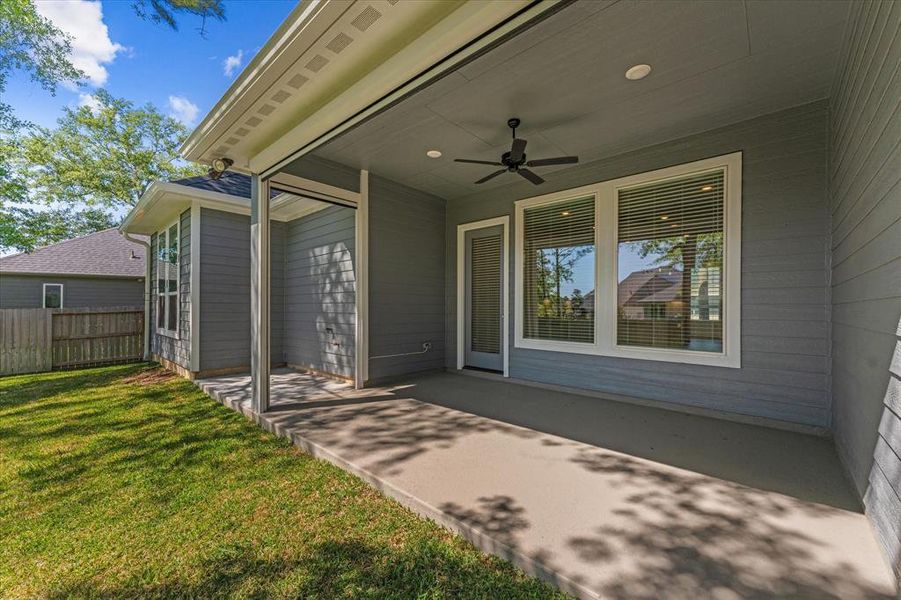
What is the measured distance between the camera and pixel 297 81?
2.47 metres

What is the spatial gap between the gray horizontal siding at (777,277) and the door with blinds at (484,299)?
7.48 ft

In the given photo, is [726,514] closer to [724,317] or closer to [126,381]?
[724,317]

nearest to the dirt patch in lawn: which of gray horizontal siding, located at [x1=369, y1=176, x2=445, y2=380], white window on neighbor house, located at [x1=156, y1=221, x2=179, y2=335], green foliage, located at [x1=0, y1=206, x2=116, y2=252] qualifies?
white window on neighbor house, located at [x1=156, y1=221, x2=179, y2=335]

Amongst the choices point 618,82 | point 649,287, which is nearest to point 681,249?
point 649,287

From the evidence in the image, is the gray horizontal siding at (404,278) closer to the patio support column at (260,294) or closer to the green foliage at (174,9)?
the patio support column at (260,294)

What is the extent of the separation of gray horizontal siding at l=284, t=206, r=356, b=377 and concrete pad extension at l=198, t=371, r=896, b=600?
1455 mm

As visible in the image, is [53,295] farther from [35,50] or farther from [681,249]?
[681,249]

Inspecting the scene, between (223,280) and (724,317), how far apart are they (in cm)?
686

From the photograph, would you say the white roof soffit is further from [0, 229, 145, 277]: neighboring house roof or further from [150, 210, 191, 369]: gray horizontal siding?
[0, 229, 145, 277]: neighboring house roof

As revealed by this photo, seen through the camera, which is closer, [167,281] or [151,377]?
[151,377]

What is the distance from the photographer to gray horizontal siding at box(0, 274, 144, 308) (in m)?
10.4

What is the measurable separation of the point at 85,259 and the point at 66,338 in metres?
6.29

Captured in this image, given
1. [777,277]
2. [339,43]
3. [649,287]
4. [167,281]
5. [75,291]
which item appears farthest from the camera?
[75,291]

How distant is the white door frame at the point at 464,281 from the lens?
5266 millimetres
